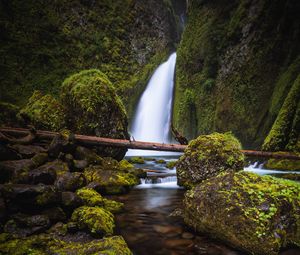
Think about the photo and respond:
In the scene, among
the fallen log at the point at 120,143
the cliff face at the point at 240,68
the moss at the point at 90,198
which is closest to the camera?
the moss at the point at 90,198

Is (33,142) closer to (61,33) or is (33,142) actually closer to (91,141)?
(91,141)

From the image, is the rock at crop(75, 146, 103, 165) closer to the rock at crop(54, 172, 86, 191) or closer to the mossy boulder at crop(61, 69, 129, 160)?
the mossy boulder at crop(61, 69, 129, 160)

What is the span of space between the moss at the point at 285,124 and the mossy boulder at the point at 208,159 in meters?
4.22

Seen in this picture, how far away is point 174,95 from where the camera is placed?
953 inches

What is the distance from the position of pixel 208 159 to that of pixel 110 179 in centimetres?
283

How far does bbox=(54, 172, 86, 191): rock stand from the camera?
6117mm

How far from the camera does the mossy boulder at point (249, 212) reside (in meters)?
3.70

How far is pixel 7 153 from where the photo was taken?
6.74 m

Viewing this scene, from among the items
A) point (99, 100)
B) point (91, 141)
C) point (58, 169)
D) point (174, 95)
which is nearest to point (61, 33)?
point (174, 95)

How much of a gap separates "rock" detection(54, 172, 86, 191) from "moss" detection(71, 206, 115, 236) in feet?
5.16

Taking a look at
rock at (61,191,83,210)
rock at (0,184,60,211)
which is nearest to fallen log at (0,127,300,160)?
rock at (61,191,83,210)

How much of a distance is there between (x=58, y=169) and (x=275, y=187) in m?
5.35

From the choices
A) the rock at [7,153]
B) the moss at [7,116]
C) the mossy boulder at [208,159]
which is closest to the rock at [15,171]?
the rock at [7,153]

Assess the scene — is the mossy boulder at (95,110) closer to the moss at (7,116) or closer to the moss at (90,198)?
the moss at (7,116)
